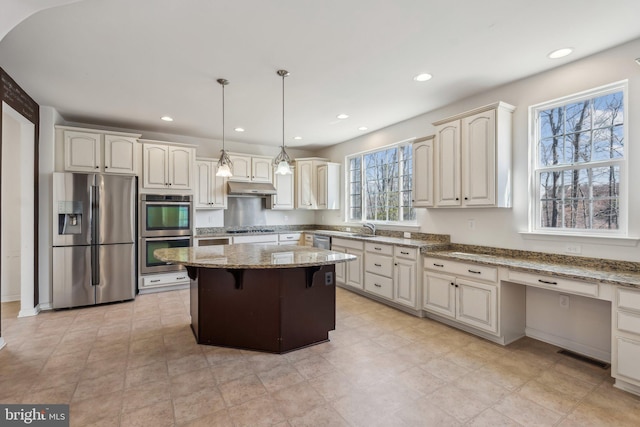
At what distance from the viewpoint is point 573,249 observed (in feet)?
8.82

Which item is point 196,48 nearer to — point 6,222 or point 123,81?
point 123,81

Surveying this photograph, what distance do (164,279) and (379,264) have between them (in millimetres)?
3354

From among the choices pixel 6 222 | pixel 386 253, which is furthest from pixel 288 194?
pixel 6 222

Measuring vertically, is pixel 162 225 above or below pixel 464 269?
above

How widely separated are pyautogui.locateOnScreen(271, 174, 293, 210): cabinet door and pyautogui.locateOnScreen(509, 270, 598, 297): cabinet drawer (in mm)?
4160

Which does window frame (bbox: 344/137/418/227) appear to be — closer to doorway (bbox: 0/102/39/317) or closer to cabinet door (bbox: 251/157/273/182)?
cabinet door (bbox: 251/157/273/182)

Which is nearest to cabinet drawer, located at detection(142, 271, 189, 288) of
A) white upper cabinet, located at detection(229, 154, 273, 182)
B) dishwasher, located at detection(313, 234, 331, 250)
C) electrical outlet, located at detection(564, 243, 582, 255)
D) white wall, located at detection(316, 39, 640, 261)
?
white upper cabinet, located at detection(229, 154, 273, 182)

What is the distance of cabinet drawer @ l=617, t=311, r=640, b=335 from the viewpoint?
201cm

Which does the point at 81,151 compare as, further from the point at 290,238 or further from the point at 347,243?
the point at 347,243

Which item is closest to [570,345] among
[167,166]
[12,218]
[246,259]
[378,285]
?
[378,285]

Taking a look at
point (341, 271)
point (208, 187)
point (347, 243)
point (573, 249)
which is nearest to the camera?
point (573, 249)

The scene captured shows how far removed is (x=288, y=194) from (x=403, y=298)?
10.5 feet

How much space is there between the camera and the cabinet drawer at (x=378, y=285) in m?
3.93

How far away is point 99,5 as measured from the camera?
6.32ft
